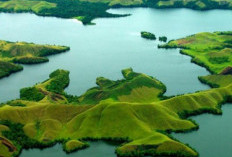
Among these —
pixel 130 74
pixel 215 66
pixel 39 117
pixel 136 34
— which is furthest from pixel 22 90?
pixel 136 34

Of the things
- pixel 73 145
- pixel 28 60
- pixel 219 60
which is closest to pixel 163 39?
pixel 219 60

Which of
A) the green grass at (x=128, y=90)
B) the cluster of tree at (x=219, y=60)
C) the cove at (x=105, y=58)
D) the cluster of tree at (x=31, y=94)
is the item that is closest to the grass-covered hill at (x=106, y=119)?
the cluster of tree at (x=31, y=94)

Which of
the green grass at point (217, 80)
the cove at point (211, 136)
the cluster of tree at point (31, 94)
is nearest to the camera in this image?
the cove at point (211, 136)

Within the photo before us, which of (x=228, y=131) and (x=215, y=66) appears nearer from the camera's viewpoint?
(x=228, y=131)

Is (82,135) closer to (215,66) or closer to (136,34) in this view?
(215,66)

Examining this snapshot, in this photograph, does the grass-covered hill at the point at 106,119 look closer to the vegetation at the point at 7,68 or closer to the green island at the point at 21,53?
the vegetation at the point at 7,68

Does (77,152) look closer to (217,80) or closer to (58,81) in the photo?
(58,81)
